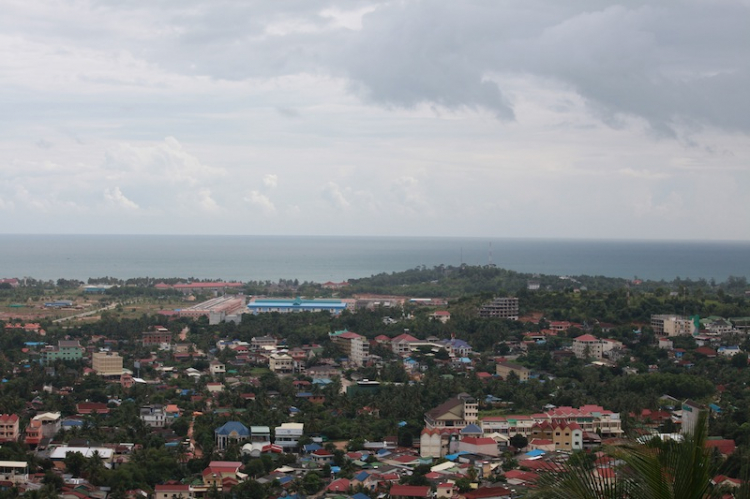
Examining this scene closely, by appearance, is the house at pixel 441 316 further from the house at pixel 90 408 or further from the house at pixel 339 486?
the house at pixel 339 486

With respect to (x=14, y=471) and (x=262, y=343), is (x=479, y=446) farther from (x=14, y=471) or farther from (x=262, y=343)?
(x=262, y=343)

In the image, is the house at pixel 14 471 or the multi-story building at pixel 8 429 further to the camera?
the multi-story building at pixel 8 429

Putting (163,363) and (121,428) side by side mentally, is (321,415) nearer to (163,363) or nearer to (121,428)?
(121,428)

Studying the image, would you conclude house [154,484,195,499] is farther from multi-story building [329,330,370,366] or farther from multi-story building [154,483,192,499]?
multi-story building [329,330,370,366]

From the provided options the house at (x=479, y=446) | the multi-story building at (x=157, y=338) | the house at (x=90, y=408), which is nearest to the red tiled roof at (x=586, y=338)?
the house at (x=479, y=446)

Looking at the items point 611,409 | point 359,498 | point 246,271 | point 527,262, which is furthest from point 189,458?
point 527,262

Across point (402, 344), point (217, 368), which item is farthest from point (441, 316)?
point (217, 368)
